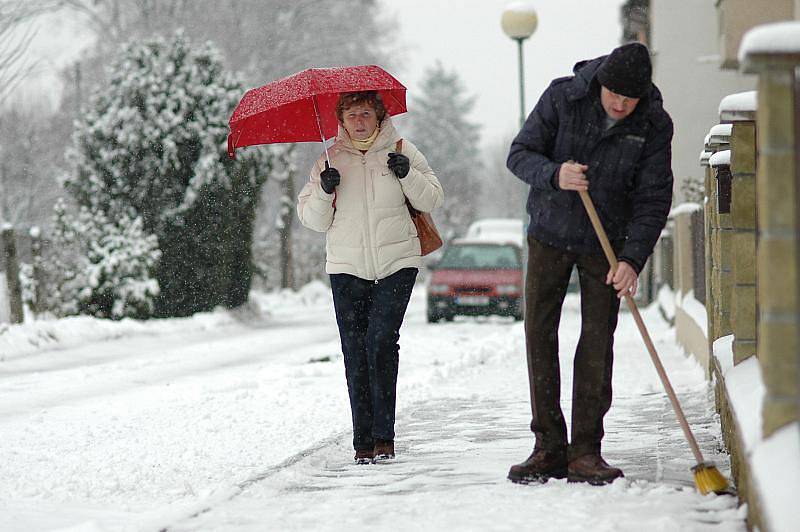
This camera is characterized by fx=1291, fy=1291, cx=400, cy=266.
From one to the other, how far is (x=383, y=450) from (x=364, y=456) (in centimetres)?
10

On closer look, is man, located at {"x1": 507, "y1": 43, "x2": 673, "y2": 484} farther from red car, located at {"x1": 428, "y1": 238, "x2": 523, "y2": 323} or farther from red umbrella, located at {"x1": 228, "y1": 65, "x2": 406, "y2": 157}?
red car, located at {"x1": 428, "y1": 238, "x2": 523, "y2": 323}

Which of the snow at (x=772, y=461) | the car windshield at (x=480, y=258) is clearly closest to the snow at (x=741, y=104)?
the snow at (x=772, y=461)

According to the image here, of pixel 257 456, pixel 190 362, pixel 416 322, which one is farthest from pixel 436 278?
pixel 257 456

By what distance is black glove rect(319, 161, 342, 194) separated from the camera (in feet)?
20.4

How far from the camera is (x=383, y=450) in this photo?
20.8 feet

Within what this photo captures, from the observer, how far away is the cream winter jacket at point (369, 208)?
6328 millimetres

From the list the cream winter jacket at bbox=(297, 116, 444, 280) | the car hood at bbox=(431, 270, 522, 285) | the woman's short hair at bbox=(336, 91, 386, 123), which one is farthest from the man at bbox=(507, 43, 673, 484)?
the car hood at bbox=(431, 270, 522, 285)

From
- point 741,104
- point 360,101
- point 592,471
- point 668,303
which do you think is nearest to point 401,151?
point 360,101

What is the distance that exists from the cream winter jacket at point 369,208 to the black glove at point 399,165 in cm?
5

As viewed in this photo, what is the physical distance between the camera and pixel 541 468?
5.39 m

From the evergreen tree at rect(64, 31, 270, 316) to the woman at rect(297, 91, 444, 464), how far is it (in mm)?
14309

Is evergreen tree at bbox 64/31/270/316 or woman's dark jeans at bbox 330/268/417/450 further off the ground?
evergreen tree at bbox 64/31/270/316

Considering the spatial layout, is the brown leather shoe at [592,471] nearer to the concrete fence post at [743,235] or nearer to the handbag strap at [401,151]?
the concrete fence post at [743,235]

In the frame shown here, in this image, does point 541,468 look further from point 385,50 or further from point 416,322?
point 385,50
